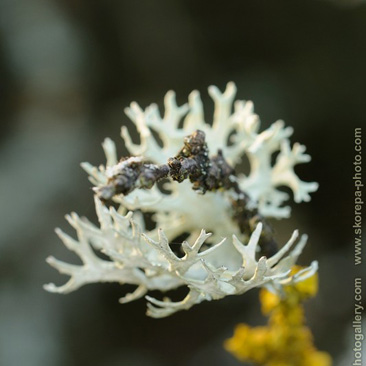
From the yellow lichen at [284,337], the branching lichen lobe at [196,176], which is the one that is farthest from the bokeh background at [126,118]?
the branching lichen lobe at [196,176]

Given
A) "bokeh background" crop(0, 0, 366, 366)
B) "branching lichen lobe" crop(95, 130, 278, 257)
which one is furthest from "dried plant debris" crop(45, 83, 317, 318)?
"bokeh background" crop(0, 0, 366, 366)

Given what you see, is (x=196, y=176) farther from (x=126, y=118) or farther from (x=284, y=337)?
(x=126, y=118)

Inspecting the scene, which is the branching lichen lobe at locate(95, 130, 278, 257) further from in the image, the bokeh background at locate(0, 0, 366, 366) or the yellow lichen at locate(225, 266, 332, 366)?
the bokeh background at locate(0, 0, 366, 366)

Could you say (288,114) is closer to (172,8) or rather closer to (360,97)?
(360,97)

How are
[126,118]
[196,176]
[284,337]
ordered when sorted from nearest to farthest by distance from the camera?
[196,176]
[284,337]
[126,118]

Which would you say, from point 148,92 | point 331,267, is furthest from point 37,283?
point 331,267

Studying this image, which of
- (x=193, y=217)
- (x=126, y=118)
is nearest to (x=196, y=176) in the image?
(x=193, y=217)

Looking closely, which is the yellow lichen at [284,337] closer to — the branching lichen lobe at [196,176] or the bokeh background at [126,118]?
the branching lichen lobe at [196,176]
